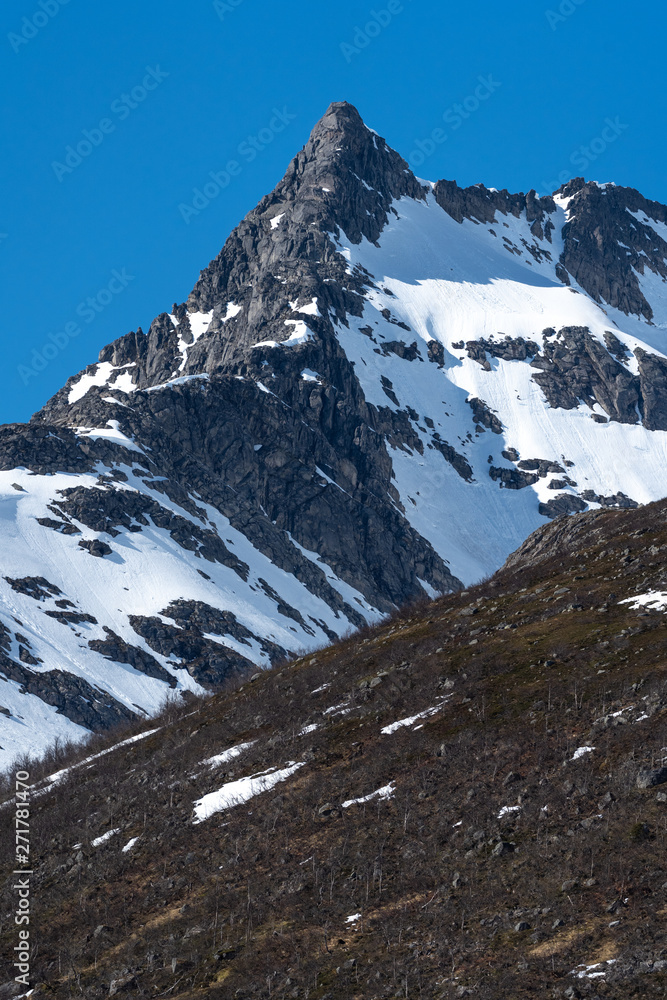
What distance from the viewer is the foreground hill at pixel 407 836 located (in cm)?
2003

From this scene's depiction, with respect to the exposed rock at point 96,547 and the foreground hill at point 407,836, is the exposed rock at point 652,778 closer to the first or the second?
the foreground hill at point 407,836

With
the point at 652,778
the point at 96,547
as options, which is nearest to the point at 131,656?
the point at 96,547

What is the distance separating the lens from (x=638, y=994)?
16984 millimetres

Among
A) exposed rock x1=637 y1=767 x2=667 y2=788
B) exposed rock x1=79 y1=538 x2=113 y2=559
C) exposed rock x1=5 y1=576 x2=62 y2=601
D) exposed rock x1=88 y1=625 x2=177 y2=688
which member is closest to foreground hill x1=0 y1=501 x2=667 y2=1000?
exposed rock x1=637 y1=767 x2=667 y2=788

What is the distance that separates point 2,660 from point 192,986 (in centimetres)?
9732

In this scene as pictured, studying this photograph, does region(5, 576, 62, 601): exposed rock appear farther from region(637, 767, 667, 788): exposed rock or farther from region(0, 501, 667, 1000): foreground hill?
region(637, 767, 667, 788): exposed rock

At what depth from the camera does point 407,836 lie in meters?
25.5

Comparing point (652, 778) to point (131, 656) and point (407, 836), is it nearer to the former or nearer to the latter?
point (407, 836)

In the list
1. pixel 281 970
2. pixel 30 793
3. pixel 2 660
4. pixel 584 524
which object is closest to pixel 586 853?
pixel 281 970

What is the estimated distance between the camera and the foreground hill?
65.7 feet

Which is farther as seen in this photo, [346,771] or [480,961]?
[346,771]

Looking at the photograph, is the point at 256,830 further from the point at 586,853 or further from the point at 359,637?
the point at 359,637

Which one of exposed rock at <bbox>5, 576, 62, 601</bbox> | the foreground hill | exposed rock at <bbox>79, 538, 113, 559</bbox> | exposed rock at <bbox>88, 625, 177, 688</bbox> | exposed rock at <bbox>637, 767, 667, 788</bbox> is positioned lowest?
exposed rock at <bbox>637, 767, 667, 788</bbox>

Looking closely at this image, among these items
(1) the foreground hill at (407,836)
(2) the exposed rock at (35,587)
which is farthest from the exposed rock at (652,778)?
(2) the exposed rock at (35,587)
